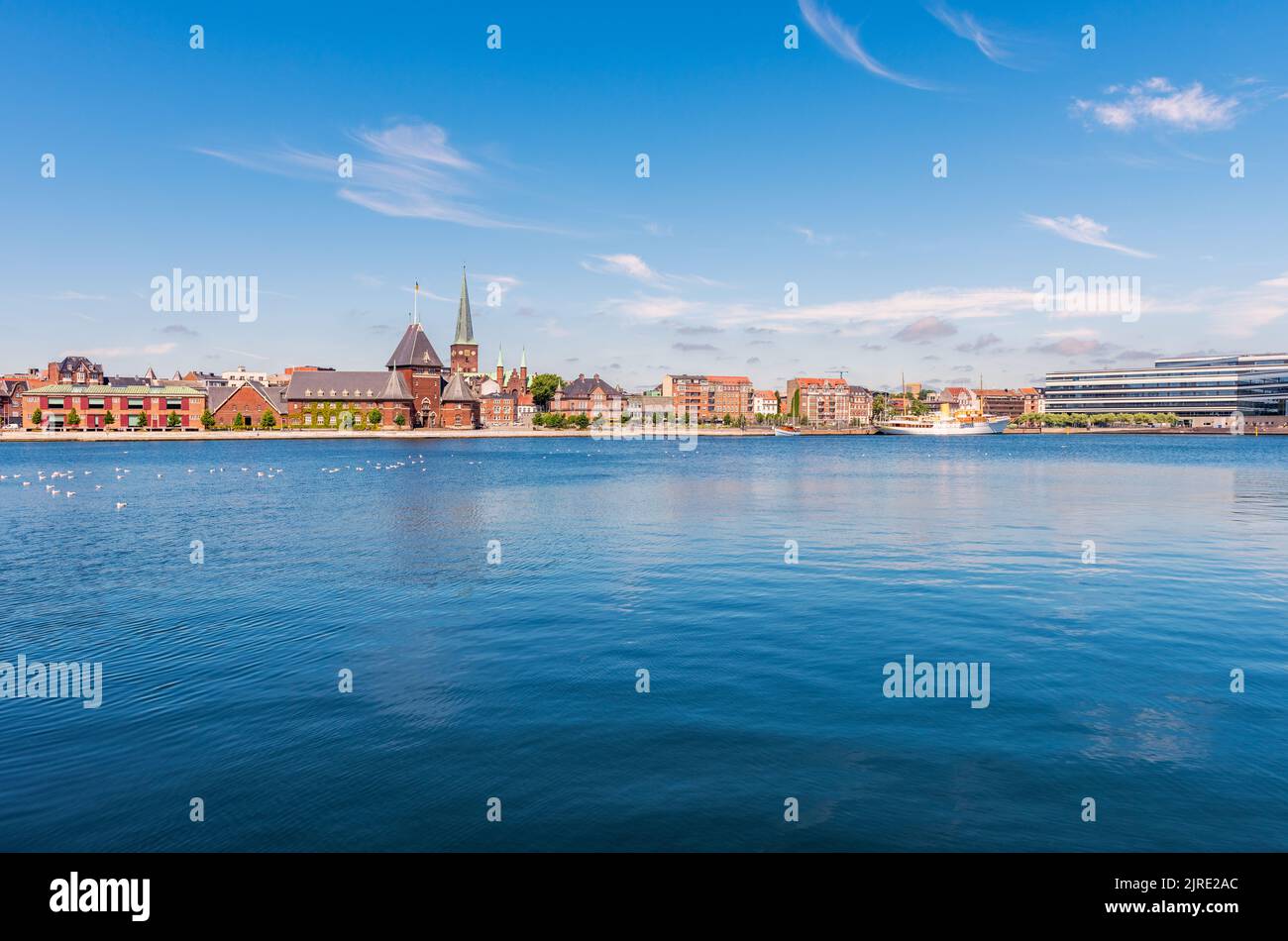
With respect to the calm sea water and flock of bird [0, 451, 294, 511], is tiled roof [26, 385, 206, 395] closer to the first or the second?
flock of bird [0, 451, 294, 511]

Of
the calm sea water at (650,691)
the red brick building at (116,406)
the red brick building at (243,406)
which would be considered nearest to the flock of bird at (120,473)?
the calm sea water at (650,691)

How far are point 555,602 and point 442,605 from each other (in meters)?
3.14

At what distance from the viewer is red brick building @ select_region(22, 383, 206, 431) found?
18088 centimetres

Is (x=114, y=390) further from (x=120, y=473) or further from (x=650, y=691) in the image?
(x=650, y=691)

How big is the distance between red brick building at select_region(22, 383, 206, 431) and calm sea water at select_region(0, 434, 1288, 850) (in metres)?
173

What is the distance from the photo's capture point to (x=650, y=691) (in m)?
15.0

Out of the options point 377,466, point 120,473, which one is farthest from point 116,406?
point 377,466

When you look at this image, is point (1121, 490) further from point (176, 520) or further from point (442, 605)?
point (176, 520)

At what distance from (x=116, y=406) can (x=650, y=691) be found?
20761cm

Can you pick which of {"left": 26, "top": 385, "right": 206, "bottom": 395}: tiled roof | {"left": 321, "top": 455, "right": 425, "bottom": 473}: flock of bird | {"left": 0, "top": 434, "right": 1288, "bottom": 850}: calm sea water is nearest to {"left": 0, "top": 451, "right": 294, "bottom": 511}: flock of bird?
{"left": 321, "top": 455, "right": 425, "bottom": 473}: flock of bird

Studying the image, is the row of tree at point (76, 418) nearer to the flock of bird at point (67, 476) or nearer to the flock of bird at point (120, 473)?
the flock of bird at point (120, 473)

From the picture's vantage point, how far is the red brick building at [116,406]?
180875 mm

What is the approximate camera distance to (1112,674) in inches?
620
